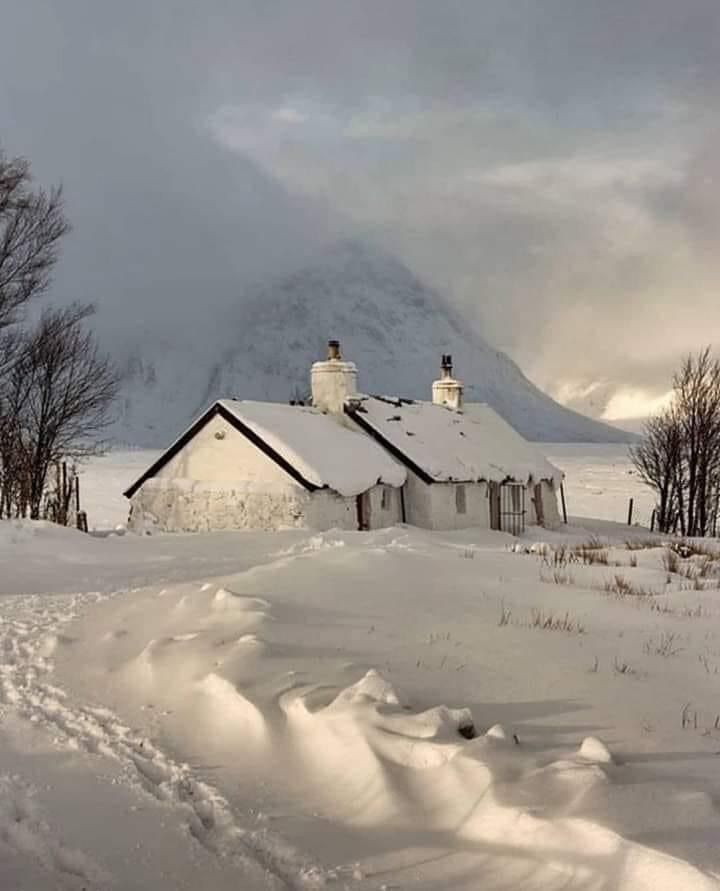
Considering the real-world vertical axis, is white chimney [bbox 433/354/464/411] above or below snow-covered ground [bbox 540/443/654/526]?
above

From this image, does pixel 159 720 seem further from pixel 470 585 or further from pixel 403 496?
pixel 403 496

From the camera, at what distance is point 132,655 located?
26.3 ft

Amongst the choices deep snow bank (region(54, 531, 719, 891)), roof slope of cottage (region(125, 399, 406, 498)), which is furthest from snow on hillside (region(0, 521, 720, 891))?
roof slope of cottage (region(125, 399, 406, 498))

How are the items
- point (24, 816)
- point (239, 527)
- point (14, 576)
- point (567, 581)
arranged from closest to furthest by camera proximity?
point (24, 816) → point (567, 581) → point (14, 576) → point (239, 527)

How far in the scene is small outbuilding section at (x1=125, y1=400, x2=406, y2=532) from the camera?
93.2ft

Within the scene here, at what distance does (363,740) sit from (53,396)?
28.6 meters

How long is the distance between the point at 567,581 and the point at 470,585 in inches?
66.4

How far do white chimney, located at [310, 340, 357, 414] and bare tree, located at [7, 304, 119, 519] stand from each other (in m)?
7.82

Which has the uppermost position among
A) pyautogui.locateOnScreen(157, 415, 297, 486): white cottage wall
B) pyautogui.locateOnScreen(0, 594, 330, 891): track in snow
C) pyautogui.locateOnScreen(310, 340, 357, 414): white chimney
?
pyautogui.locateOnScreen(310, 340, 357, 414): white chimney

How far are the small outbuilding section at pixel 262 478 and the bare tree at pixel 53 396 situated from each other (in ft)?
10.6

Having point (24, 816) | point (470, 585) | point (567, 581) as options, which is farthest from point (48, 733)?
point (567, 581)

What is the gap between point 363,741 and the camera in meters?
5.28

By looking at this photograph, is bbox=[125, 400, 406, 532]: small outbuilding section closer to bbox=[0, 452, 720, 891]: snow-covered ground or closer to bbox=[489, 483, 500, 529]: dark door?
bbox=[489, 483, 500, 529]: dark door

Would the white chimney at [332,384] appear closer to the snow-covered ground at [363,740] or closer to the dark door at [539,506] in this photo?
the dark door at [539,506]
